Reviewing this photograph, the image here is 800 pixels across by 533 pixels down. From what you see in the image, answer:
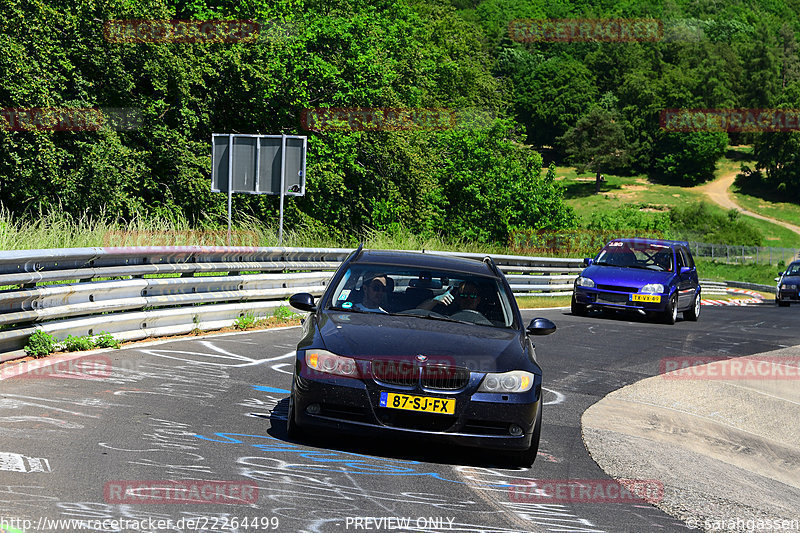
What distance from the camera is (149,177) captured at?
29609mm

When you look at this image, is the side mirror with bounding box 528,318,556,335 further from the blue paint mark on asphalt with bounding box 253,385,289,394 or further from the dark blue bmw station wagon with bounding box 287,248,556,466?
the blue paint mark on asphalt with bounding box 253,385,289,394

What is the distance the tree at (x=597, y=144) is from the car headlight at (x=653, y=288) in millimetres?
120842

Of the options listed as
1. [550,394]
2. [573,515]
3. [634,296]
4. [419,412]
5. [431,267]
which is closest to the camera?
[573,515]

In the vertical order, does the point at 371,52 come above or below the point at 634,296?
above

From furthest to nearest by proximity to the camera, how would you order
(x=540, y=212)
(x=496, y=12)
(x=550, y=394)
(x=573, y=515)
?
(x=496, y=12) → (x=540, y=212) → (x=550, y=394) → (x=573, y=515)

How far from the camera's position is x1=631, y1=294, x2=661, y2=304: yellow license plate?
19.9 meters

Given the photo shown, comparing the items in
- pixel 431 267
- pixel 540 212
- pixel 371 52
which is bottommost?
pixel 540 212

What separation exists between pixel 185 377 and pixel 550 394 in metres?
3.71

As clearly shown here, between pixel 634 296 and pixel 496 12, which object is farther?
pixel 496 12

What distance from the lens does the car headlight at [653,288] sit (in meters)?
19.9

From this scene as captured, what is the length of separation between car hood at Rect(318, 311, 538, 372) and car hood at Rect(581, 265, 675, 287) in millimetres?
13307

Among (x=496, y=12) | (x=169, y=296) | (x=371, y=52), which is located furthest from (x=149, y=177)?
(x=496, y=12)

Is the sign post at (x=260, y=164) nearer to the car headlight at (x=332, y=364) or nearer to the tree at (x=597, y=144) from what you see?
the car headlight at (x=332, y=364)

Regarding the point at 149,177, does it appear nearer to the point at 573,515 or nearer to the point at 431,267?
the point at 431,267
